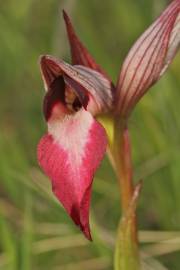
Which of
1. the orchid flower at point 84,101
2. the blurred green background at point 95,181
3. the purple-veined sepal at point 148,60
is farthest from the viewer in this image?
the blurred green background at point 95,181

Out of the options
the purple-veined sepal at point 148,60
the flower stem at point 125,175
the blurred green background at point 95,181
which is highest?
the purple-veined sepal at point 148,60

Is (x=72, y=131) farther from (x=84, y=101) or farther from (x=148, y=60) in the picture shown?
(x=148, y=60)

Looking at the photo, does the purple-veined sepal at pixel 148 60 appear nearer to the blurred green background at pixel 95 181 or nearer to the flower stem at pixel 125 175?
the flower stem at pixel 125 175

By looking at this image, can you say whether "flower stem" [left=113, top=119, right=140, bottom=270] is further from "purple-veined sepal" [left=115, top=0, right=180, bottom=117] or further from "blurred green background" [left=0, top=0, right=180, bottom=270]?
"blurred green background" [left=0, top=0, right=180, bottom=270]

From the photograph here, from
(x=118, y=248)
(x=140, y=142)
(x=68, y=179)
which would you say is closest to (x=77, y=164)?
(x=68, y=179)

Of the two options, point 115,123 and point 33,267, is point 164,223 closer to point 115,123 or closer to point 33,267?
point 33,267

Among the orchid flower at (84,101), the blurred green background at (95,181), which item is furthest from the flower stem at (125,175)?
the blurred green background at (95,181)
